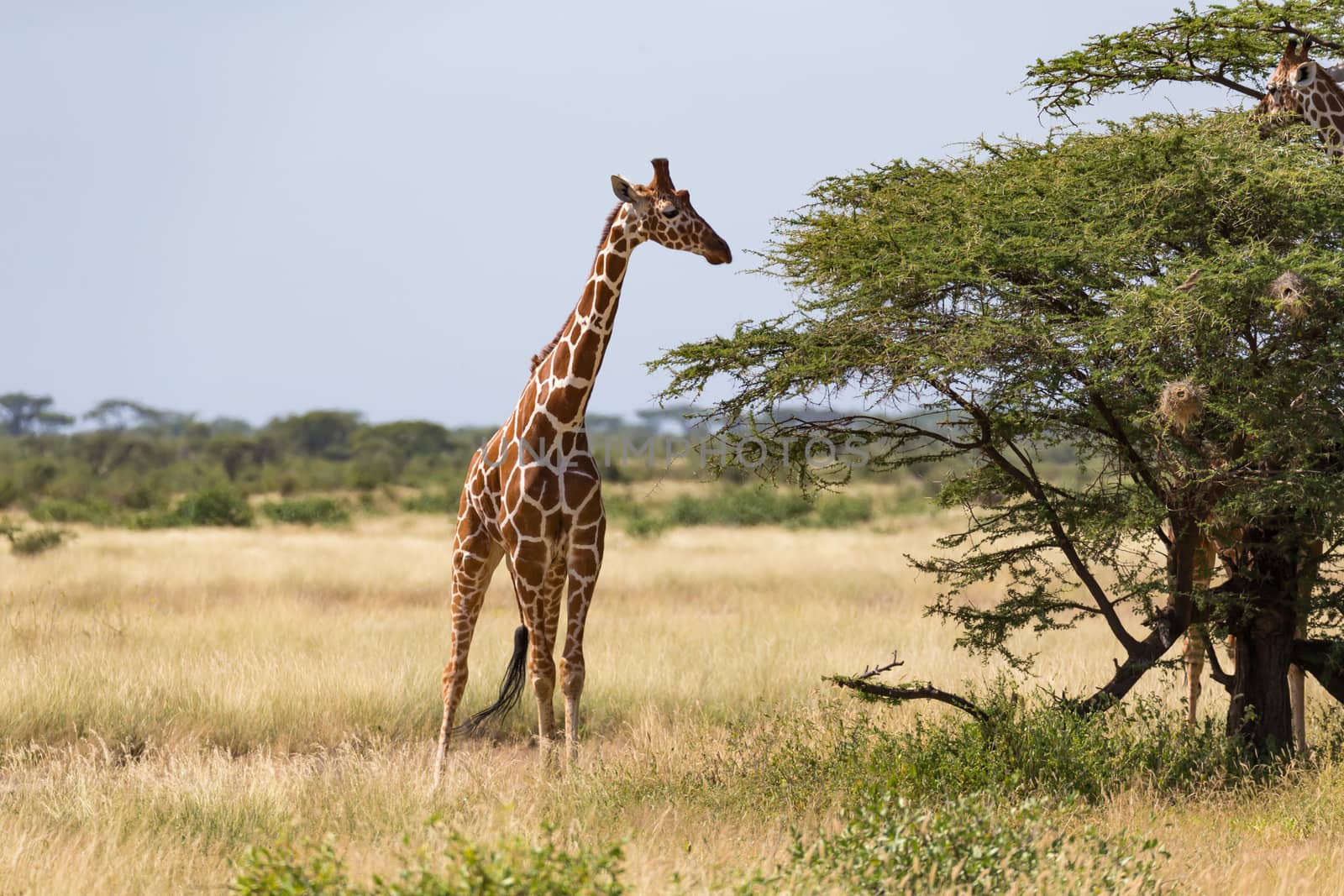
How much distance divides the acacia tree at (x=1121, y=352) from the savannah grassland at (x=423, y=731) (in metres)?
1.22

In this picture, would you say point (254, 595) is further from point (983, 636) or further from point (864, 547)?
point (864, 547)

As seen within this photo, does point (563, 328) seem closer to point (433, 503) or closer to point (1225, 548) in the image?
point (1225, 548)

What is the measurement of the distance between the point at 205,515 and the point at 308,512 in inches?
111

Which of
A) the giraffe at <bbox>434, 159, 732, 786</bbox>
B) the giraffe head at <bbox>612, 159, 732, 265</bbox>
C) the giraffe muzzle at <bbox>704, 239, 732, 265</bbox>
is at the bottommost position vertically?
the giraffe at <bbox>434, 159, 732, 786</bbox>

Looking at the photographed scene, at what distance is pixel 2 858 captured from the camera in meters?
5.98

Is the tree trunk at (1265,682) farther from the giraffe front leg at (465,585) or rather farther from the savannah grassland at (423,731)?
the giraffe front leg at (465,585)

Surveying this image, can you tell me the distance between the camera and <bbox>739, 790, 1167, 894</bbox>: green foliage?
5.30 metres

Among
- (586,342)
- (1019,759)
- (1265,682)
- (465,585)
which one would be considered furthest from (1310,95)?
(465,585)

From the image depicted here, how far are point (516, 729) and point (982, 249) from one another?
A: 5657 millimetres

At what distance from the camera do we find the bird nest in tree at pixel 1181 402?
6555 mm

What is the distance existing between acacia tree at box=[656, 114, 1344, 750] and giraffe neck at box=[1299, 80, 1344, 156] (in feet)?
1.49

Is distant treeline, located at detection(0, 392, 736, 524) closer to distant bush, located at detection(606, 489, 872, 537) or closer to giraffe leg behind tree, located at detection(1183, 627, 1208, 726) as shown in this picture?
distant bush, located at detection(606, 489, 872, 537)

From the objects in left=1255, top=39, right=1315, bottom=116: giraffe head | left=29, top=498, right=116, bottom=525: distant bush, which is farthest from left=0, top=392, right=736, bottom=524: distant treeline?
left=1255, top=39, right=1315, bottom=116: giraffe head

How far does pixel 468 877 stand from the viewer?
483 centimetres
